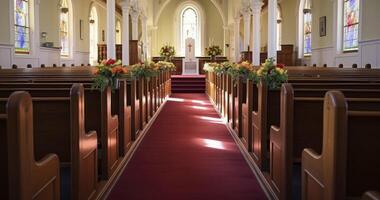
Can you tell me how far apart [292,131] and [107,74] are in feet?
6.70

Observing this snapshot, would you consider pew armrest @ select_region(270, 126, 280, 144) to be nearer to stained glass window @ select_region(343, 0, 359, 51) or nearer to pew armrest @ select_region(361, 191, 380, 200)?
pew armrest @ select_region(361, 191, 380, 200)

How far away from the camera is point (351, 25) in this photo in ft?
41.2

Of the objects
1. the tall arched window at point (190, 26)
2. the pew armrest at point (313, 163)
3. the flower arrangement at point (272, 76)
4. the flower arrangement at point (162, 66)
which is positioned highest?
the tall arched window at point (190, 26)

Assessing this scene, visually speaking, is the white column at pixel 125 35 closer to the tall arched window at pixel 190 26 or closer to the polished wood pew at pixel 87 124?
the tall arched window at pixel 190 26

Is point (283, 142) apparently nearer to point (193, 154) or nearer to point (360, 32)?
point (193, 154)

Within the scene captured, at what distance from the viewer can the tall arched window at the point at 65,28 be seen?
16.4 meters

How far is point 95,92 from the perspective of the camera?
4.13 metres

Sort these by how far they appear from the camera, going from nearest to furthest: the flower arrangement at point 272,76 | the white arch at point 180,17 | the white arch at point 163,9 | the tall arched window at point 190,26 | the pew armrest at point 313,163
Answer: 1. the pew armrest at point 313,163
2. the flower arrangement at point 272,76
3. the white arch at point 163,9
4. the white arch at point 180,17
5. the tall arched window at point 190,26

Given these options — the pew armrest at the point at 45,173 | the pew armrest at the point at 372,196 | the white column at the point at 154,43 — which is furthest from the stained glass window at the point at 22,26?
the white column at the point at 154,43

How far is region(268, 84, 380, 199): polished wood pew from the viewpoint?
10.2 feet

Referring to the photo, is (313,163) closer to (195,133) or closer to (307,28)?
(195,133)

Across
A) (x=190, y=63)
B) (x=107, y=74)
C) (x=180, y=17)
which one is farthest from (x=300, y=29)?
(x=107, y=74)

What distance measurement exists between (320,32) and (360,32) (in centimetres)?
340

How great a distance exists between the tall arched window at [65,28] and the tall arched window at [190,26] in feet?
34.9
